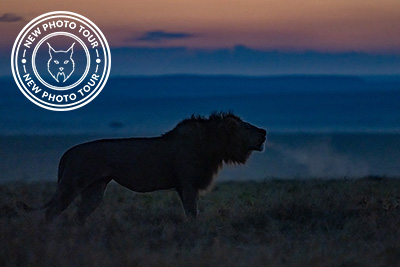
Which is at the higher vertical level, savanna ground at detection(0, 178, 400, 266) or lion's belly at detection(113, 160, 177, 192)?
lion's belly at detection(113, 160, 177, 192)

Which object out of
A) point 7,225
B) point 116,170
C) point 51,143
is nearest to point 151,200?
point 116,170

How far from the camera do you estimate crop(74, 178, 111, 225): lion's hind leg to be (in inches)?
567

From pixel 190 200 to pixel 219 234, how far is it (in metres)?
1.78

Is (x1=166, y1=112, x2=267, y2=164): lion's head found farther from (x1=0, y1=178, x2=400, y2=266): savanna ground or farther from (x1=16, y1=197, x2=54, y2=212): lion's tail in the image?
(x1=16, y1=197, x2=54, y2=212): lion's tail

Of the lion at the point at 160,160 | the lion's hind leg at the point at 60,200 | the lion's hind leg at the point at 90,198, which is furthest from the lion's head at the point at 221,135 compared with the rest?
the lion's hind leg at the point at 60,200

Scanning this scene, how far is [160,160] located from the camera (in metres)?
14.4

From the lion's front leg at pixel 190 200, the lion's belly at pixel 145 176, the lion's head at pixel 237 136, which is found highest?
the lion's head at pixel 237 136

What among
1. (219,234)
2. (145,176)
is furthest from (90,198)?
(219,234)

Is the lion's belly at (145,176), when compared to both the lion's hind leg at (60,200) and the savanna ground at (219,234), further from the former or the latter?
the lion's hind leg at (60,200)

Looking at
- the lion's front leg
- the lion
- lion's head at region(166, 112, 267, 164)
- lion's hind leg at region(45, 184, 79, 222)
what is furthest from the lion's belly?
lion's hind leg at region(45, 184, 79, 222)

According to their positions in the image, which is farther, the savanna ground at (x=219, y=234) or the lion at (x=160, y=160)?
the lion at (x=160, y=160)

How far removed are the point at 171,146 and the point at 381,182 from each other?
7.73 meters

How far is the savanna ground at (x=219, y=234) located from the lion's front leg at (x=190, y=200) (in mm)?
166

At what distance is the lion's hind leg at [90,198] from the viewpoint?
1441 centimetres
